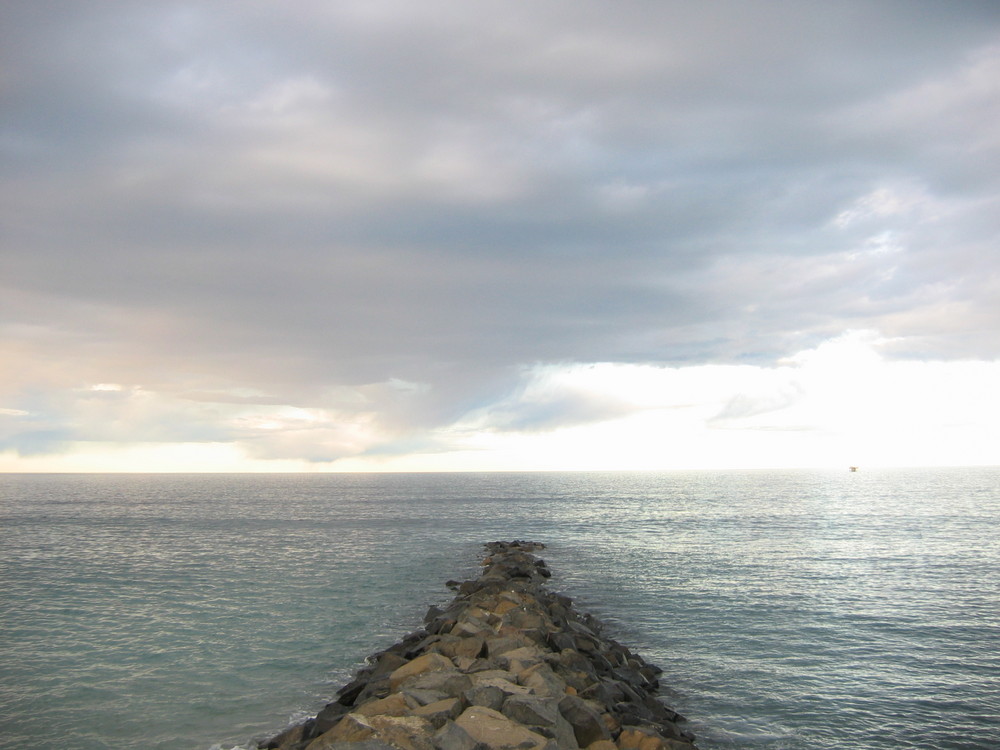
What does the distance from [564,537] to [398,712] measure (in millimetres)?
60151

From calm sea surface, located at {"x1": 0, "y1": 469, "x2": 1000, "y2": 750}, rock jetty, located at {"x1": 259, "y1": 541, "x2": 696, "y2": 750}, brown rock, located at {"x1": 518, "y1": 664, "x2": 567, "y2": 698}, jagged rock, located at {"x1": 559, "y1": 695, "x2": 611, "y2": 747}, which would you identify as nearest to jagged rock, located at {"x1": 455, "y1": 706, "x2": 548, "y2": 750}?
rock jetty, located at {"x1": 259, "y1": 541, "x2": 696, "y2": 750}

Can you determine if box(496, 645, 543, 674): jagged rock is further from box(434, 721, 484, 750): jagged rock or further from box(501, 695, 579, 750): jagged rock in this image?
box(434, 721, 484, 750): jagged rock

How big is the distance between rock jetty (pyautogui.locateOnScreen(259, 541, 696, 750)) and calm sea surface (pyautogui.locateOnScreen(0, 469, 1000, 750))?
213 centimetres

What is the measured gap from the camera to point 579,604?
38094 millimetres

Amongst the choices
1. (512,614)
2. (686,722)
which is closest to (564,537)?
(512,614)

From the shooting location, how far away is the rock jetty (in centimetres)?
1386

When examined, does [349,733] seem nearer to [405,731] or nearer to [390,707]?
[405,731]

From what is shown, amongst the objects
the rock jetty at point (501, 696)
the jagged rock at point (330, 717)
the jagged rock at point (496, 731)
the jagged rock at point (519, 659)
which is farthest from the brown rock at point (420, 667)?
the jagged rock at point (496, 731)

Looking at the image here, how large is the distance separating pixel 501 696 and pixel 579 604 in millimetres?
23463

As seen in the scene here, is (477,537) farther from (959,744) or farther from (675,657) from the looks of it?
(959,744)

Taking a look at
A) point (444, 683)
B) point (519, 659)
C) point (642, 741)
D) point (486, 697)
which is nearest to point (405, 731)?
point (486, 697)

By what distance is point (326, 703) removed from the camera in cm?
2144

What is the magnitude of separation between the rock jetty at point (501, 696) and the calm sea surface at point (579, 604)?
2132 millimetres

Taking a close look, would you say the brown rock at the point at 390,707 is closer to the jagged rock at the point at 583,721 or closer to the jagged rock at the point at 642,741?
the jagged rock at the point at 583,721
